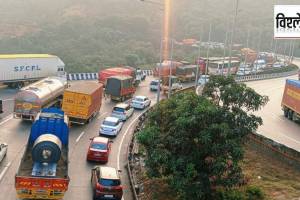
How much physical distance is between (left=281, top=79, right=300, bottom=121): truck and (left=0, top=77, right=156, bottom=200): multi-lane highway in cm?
1525

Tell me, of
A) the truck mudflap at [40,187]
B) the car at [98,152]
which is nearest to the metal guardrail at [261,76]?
the car at [98,152]

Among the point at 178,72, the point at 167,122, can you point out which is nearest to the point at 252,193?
the point at 167,122

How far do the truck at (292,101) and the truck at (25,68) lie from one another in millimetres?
25805

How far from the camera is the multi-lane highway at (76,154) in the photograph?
24750 mm

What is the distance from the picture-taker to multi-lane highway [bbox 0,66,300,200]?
25219 mm

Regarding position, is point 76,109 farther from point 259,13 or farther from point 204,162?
point 259,13

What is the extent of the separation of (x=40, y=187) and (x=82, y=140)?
43.4ft

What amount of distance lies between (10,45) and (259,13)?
100m

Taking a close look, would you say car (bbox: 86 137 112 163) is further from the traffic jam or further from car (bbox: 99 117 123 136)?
car (bbox: 99 117 123 136)

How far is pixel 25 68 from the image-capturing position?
52031mm

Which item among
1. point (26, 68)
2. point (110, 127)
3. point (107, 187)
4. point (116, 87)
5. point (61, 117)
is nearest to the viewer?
point (107, 187)

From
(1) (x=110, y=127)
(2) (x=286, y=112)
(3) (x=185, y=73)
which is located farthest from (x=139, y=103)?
(3) (x=185, y=73)

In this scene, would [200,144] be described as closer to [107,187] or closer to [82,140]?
[107,187]

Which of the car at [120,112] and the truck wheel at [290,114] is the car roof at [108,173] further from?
the truck wheel at [290,114]
